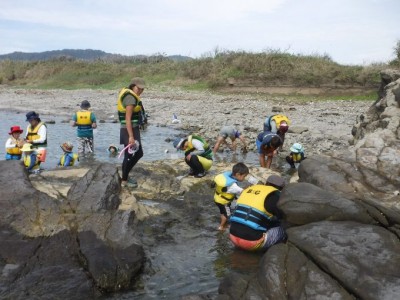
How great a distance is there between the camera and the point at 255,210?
249 inches

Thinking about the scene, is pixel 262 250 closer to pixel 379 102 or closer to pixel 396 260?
pixel 396 260

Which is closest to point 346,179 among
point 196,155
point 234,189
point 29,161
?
point 234,189

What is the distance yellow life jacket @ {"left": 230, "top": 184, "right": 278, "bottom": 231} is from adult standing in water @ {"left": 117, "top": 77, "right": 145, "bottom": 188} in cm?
276

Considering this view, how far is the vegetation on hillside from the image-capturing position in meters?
29.3

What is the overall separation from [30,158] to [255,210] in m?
5.51

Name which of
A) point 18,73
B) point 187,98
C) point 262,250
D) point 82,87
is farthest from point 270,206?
point 18,73

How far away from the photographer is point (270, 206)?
621cm

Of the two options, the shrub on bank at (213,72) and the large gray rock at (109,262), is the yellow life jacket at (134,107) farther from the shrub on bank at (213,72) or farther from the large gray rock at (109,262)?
the shrub on bank at (213,72)

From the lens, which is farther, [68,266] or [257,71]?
[257,71]

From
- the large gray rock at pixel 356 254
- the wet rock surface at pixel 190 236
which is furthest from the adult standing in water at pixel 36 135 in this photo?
the large gray rock at pixel 356 254

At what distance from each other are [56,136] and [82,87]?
26.0 meters

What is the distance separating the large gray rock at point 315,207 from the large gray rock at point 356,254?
21cm

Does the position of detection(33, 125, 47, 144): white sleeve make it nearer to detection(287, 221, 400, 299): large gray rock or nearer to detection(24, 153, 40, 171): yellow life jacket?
detection(24, 153, 40, 171): yellow life jacket

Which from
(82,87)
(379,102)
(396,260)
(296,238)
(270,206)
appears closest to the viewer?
(396,260)
